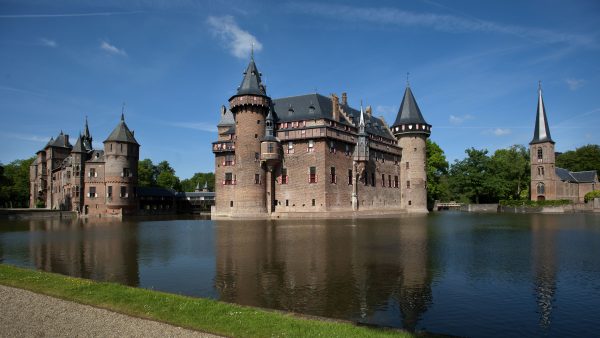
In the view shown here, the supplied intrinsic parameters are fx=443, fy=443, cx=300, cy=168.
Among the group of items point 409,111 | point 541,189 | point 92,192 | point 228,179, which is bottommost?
point 541,189

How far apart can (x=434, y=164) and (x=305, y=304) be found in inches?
2554

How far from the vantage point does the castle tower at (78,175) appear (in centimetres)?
6131

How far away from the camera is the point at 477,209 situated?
6681 cm

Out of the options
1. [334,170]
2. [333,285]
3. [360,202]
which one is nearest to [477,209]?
[360,202]

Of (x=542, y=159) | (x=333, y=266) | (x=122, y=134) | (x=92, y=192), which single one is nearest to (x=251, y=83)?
(x=122, y=134)

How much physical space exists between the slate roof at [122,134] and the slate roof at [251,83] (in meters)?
21.0

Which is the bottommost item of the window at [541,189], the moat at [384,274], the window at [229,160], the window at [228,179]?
the moat at [384,274]

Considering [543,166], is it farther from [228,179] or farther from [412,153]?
[228,179]

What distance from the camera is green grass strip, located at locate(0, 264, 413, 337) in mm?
6981

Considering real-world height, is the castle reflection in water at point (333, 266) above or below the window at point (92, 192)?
below

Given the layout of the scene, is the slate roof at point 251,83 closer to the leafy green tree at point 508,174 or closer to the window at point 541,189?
the leafy green tree at point 508,174

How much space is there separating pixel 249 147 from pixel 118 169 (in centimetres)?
2227

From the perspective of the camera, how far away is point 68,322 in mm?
7629

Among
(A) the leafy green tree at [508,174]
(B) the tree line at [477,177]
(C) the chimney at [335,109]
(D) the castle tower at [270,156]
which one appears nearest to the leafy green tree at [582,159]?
(A) the leafy green tree at [508,174]
